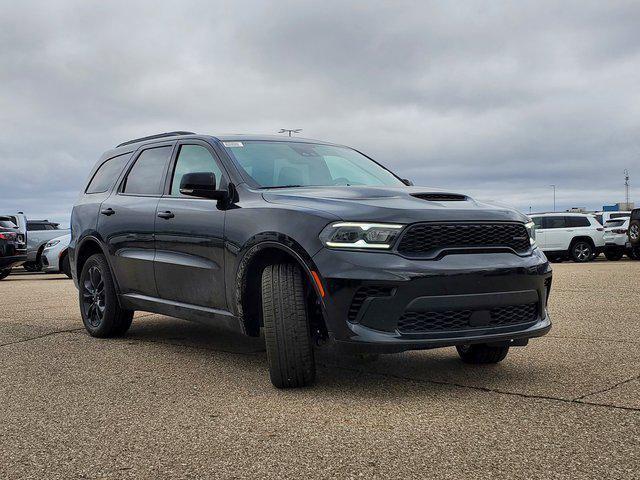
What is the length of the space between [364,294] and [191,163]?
91.7 inches

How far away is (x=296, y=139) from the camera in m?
6.13

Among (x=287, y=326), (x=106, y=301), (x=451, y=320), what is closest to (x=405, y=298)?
(x=451, y=320)

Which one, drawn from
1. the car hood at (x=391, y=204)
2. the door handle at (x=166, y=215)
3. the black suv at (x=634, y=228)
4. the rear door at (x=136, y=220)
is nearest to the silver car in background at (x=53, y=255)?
the rear door at (x=136, y=220)

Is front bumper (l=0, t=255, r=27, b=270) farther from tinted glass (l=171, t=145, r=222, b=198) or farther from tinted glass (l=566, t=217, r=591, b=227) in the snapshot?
tinted glass (l=566, t=217, r=591, b=227)

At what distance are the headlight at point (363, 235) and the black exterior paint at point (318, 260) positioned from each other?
0.14 feet

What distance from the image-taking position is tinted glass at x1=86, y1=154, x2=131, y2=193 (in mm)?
6961

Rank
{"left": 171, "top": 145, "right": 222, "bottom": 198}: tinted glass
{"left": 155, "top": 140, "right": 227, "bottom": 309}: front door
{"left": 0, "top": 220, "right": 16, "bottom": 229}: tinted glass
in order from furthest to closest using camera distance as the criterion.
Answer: {"left": 0, "top": 220, "right": 16, "bottom": 229}: tinted glass
{"left": 171, "top": 145, "right": 222, "bottom": 198}: tinted glass
{"left": 155, "top": 140, "right": 227, "bottom": 309}: front door

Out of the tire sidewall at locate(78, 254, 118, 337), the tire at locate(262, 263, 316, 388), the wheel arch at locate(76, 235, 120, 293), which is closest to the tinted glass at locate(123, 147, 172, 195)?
the wheel arch at locate(76, 235, 120, 293)

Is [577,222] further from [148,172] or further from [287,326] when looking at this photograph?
[287,326]

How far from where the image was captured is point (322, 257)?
424 cm

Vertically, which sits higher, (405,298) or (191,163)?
(191,163)

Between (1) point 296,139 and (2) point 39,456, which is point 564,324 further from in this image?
(2) point 39,456

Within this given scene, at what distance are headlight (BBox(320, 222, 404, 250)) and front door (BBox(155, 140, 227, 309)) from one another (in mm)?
1098

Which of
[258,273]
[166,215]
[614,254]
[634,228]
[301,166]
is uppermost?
[301,166]
